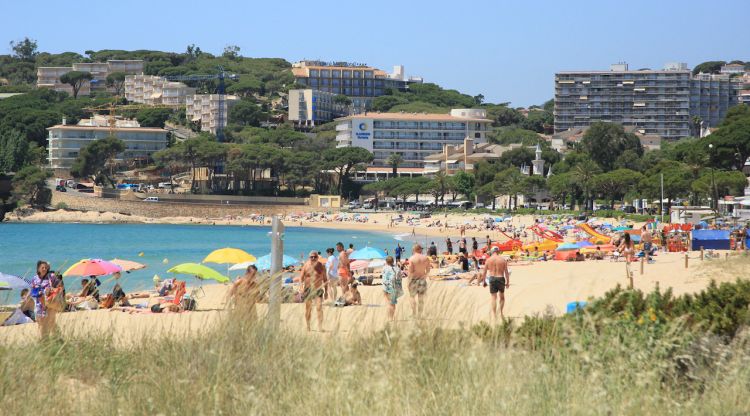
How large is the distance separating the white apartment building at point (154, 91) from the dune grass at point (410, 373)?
13243cm

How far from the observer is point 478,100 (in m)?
159

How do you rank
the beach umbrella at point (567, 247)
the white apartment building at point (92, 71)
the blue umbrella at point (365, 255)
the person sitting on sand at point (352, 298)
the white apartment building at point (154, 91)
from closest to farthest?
the person sitting on sand at point (352, 298), the blue umbrella at point (365, 255), the beach umbrella at point (567, 247), the white apartment building at point (154, 91), the white apartment building at point (92, 71)

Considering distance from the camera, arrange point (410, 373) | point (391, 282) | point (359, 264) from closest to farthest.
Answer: point (410, 373) → point (391, 282) → point (359, 264)

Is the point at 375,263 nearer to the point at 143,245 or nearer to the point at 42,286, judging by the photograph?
the point at 42,286

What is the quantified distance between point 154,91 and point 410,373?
140065 millimetres

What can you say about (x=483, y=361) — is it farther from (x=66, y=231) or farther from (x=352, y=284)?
(x=66, y=231)

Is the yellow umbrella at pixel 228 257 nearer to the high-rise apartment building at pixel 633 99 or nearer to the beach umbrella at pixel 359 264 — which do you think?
the beach umbrella at pixel 359 264

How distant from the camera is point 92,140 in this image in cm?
10219

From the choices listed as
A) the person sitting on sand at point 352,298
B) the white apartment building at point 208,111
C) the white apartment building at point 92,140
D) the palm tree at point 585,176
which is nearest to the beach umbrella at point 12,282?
the person sitting on sand at point 352,298

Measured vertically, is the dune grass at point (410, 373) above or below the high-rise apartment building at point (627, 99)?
below

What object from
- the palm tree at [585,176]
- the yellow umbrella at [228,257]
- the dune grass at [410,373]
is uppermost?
the palm tree at [585,176]

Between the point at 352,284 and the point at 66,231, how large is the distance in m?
56.7

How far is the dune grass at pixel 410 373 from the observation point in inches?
219

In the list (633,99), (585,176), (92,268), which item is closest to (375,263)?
(92,268)
